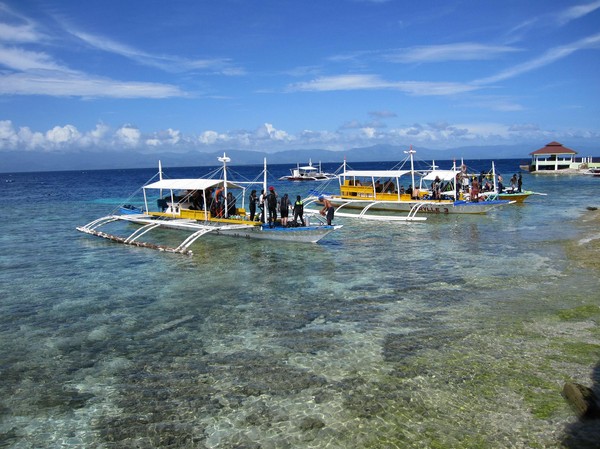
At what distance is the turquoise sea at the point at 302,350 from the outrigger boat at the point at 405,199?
1439 centimetres

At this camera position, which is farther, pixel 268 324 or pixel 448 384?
pixel 268 324

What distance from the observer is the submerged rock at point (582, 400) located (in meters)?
7.77

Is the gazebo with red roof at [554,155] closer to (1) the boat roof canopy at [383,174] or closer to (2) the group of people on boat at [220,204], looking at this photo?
(1) the boat roof canopy at [383,174]

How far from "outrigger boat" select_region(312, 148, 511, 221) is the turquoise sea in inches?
567

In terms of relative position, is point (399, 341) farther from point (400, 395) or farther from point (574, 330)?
point (574, 330)

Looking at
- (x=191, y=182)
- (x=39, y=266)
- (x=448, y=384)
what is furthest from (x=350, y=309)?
(x=191, y=182)

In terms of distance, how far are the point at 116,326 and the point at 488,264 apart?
14551mm

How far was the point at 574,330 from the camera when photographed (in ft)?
37.8

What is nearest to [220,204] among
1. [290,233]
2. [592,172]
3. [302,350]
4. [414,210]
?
[290,233]

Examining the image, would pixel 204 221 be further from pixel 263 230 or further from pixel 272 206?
pixel 272 206

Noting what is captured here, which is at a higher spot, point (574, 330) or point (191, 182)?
point (191, 182)

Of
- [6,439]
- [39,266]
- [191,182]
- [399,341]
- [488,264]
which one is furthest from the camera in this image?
[191,182]

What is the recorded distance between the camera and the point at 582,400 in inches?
312

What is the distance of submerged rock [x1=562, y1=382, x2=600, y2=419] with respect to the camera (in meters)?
7.77
